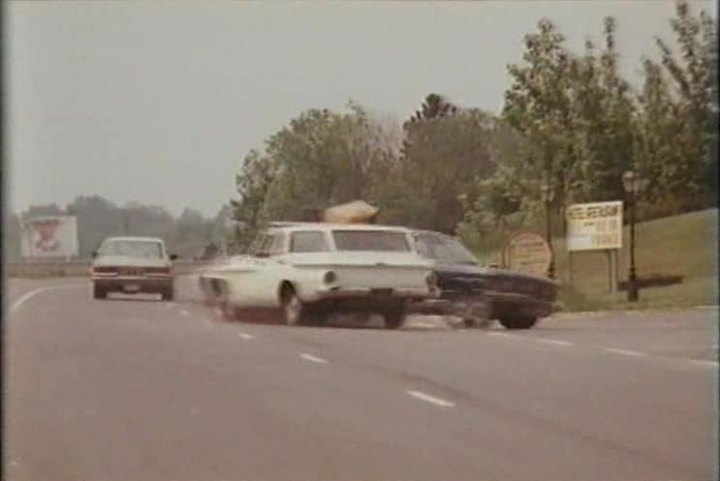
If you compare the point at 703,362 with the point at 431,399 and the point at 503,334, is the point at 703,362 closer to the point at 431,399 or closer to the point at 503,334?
the point at 503,334

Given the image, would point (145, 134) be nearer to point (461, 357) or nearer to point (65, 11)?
point (65, 11)

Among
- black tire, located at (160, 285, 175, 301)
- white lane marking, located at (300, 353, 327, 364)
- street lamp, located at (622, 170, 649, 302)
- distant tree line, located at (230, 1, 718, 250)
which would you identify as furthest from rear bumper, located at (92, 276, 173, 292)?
street lamp, located at (622, 170, 649, 302)

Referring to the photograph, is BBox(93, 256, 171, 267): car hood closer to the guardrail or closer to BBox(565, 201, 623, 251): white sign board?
the guardrail

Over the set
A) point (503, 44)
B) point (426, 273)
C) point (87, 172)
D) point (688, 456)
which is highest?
point (503, 44)

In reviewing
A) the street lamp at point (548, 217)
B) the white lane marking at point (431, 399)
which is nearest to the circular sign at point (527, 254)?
the street lamp at point (548, 217)

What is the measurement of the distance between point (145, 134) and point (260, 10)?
0.31 metres

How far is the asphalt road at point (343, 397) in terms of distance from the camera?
302cm

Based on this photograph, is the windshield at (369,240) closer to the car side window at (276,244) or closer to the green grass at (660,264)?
the car side window at (276,244)

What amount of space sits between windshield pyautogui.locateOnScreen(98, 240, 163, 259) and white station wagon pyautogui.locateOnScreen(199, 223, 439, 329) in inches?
3.8

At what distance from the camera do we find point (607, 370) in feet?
10.5

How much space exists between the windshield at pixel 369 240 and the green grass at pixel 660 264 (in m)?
0.30

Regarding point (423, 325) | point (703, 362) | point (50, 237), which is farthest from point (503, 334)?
point (50, 237)

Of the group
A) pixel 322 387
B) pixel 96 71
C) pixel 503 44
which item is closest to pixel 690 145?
pixel 503 44

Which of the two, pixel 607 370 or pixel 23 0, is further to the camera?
pixel 607 370
